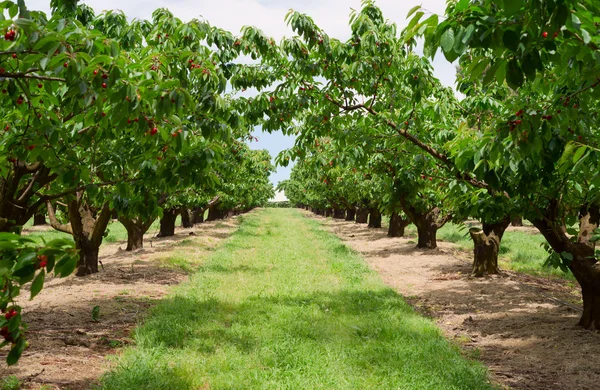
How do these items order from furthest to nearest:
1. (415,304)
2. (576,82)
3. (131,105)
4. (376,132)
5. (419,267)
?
(419,267)
(415,304)
(376,132)
(576,82)
(131,105)

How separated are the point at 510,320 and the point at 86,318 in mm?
8049

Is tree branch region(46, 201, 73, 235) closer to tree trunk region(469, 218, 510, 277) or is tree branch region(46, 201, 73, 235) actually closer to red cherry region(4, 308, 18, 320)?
red cherry region(4, 308, 18, 320)

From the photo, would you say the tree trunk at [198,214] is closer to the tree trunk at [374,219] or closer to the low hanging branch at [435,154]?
the tree trunk at [374,219]

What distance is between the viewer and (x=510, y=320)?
29.7ft

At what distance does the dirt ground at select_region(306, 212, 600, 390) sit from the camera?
632 cm

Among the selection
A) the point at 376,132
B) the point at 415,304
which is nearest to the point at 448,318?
the point at 415,304

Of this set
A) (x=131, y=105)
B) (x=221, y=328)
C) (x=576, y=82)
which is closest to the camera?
(x=131, y=105)

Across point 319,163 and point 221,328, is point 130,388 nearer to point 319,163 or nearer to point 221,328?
point 221,328

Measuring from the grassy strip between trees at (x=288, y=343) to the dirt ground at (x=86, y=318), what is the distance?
405 millimetres

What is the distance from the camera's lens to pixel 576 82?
4875 millimetres

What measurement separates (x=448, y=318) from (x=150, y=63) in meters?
7.65

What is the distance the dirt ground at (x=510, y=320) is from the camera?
632cm

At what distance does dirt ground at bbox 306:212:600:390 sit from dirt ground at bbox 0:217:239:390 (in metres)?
5.56

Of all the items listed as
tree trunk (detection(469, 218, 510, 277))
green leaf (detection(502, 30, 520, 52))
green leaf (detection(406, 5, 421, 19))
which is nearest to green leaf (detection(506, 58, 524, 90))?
green leaf (detection(502, 30, 520, 52))
